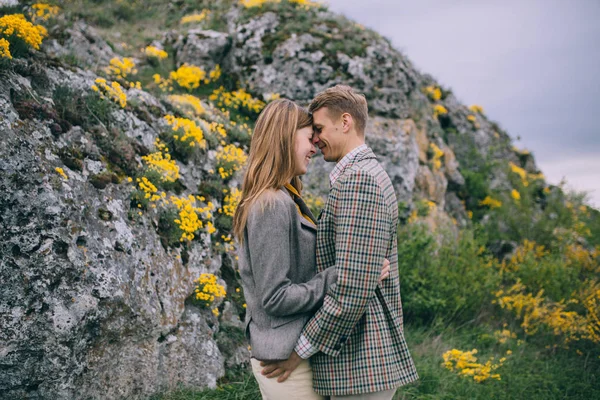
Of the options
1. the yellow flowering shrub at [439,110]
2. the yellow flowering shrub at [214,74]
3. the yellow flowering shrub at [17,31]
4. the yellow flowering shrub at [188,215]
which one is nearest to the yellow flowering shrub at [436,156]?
the yellow flowering shrub at [439,110]

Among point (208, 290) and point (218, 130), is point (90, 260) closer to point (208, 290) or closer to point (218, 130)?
point (208, 290)

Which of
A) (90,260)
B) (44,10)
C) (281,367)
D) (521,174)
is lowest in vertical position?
(90,260)

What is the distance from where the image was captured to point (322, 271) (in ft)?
7.01

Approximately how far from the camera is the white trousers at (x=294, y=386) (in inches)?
82.6

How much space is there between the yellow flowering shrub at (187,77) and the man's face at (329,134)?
254 inches

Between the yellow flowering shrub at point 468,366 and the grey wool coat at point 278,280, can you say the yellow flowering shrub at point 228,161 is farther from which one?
the yellow flowering shrub at point 468,366

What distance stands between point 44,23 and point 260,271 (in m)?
7.04

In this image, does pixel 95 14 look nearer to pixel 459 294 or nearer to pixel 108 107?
pixel 108 107

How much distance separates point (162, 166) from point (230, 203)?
99 centimetres


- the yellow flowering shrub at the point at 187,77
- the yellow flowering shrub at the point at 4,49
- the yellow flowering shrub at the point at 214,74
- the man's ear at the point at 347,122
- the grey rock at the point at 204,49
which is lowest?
the yellow flowering shrub at the point at 4,49

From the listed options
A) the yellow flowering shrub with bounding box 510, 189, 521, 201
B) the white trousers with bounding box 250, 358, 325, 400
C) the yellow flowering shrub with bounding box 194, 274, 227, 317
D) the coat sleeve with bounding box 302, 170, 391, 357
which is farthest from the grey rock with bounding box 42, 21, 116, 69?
the yellow flowering shrub with bounding box 510, 189, 521, 201

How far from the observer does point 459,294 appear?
6301mm

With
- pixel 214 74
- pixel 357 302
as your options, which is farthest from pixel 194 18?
pixel 357 302

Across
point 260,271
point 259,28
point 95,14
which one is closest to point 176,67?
point 259,28
